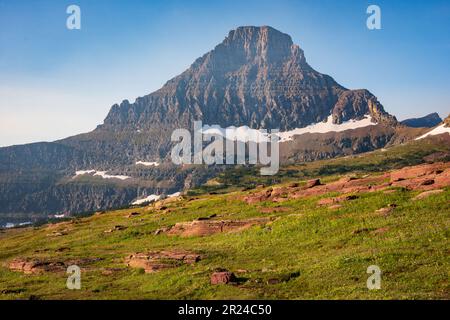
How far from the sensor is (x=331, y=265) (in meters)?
31.4

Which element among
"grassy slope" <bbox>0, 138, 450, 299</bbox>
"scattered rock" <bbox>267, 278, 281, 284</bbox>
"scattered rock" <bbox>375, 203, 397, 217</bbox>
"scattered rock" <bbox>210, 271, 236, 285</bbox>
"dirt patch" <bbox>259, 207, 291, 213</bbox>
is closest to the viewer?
"grassy slope" <bbox>0, 138, 450, 299</bbox>

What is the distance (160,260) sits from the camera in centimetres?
4128

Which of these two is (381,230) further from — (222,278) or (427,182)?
(427,182)

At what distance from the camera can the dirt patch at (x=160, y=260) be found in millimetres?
39469

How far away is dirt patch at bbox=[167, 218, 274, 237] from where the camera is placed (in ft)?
187

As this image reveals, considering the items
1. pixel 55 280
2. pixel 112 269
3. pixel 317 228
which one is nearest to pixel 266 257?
pixel 317 228

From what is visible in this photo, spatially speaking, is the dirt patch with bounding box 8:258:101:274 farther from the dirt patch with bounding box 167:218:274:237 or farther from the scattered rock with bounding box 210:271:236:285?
the scattered rock with bounding box 210:271:236:285

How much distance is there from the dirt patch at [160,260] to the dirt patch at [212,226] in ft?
44.7

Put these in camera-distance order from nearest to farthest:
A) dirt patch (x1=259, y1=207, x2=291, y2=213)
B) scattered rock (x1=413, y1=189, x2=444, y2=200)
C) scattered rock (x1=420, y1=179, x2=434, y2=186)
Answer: scattered rock (x1=413, y1=189, x2=444, y2=200) → scattered rock (x1=420, y1=179, x2=434, y2=186) → dirt patch (x1=259, y1=207, x2=291, y2=213)

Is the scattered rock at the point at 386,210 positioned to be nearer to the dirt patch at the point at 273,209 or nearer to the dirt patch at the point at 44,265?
the dirt patch at the point at 273,209

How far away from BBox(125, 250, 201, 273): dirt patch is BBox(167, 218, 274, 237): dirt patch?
13612mm

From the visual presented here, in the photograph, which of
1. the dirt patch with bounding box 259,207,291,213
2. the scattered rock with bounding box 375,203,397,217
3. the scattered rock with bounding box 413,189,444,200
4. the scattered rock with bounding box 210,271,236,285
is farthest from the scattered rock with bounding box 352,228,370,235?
the dirt patch with bounding box 259,207,291,213

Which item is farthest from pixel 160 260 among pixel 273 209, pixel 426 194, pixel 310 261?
pixel 426 194

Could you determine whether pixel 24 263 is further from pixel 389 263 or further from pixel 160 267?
pixel 389 263
